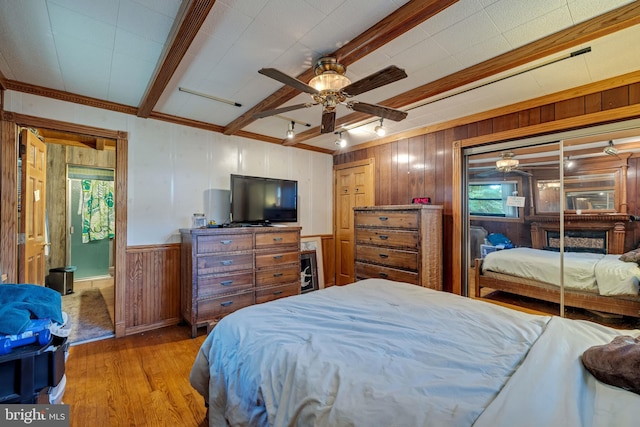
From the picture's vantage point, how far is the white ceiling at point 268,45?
5.35 feet

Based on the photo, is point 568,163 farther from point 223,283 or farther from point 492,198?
point 223,283

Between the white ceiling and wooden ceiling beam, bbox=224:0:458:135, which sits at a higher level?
the white ceiling

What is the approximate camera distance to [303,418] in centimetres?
95

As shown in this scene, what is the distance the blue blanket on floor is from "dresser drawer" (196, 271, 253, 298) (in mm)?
1629

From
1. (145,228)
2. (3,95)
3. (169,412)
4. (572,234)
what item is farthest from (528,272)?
(3,95)

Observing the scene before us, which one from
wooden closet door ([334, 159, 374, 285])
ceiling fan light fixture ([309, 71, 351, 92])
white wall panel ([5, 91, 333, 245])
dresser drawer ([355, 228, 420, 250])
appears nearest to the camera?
ceiling fan light fixture ([309, 71, 351, 92])

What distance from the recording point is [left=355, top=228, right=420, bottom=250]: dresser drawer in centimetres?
318

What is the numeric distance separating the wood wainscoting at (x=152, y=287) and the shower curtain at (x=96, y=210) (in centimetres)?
268

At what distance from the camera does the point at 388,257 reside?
3.42 m

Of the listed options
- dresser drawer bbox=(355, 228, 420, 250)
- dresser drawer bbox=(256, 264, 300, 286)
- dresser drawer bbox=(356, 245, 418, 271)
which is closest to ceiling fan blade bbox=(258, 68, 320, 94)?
dresser drawer bbox=(355, 228, 420, 250)

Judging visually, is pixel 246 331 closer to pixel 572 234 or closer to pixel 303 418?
pixel 303 418

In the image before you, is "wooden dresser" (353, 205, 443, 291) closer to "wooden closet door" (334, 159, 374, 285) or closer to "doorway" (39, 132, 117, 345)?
"wooden closet door" (334, 159, 374, 285)

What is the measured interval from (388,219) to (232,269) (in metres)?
1.94

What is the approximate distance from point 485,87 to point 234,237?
2.98m
